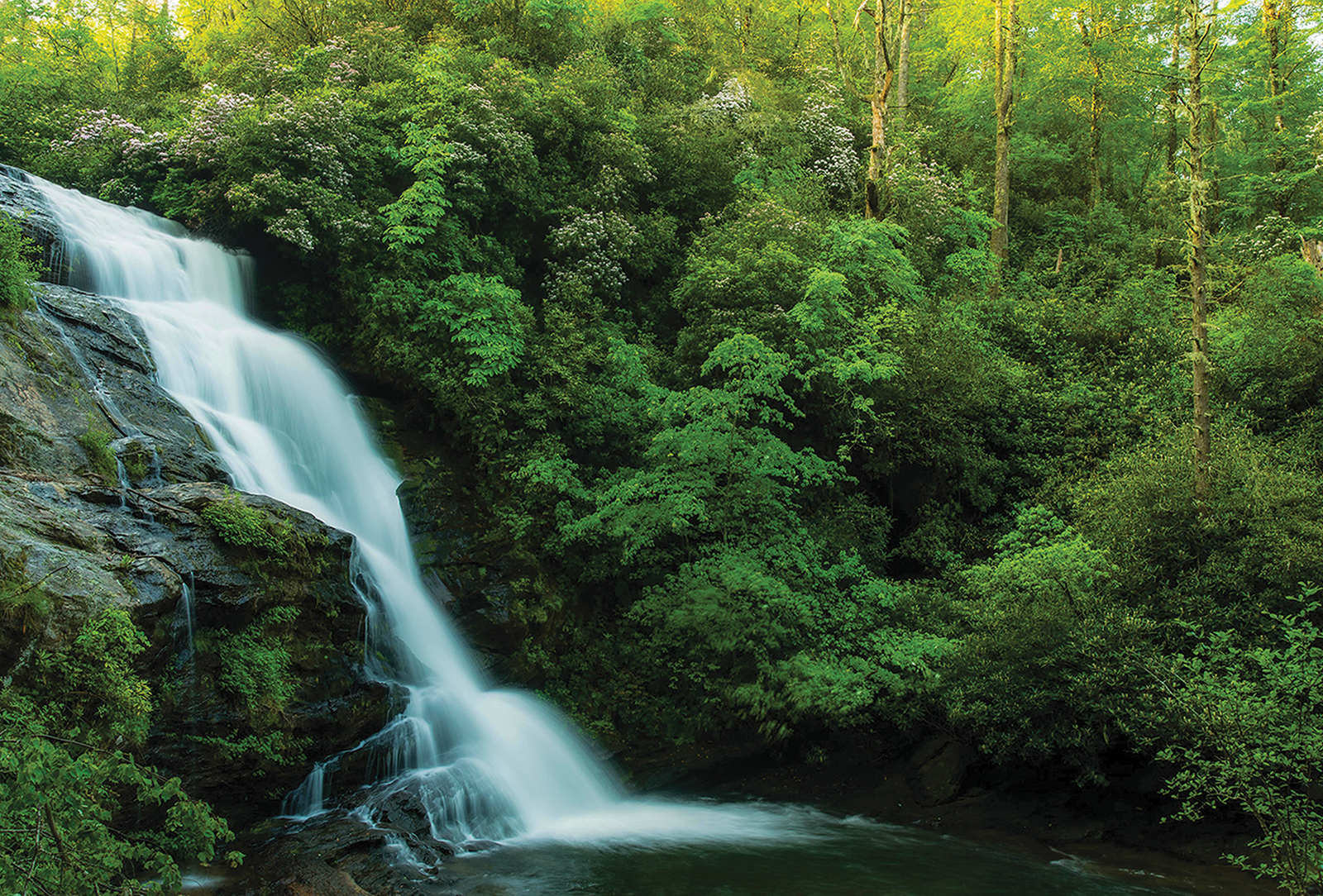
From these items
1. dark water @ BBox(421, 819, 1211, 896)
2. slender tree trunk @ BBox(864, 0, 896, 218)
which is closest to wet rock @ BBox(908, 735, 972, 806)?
dark water @ BBox(421, 819, 1211, 896)

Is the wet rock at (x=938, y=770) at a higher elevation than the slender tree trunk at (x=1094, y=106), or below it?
below

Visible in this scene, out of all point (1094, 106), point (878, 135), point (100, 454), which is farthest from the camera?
point (1094, 106)

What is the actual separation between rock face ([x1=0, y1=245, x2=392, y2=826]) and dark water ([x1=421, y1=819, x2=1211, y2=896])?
221cm

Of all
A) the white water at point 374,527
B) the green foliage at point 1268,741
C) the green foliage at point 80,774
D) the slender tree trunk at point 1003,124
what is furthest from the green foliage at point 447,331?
the slender tree trunk at point 1003,124

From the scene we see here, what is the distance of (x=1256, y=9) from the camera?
20.9 m

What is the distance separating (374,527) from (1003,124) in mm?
18088

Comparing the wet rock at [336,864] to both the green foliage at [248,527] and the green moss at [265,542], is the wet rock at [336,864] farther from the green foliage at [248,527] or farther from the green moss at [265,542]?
the green foliage at [248,527]

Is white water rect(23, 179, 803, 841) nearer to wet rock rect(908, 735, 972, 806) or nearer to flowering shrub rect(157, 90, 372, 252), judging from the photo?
flowering shrub rect(157, 90, 372, 252)

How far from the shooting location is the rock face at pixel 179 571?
23.2ft

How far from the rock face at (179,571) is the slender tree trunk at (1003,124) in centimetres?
1716

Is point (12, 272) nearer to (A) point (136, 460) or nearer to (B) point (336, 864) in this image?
(A) point (136, 460)

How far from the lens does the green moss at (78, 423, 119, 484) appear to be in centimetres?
827

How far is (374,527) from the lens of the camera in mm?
11570

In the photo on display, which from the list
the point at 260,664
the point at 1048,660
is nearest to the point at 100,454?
the point at 260,664
